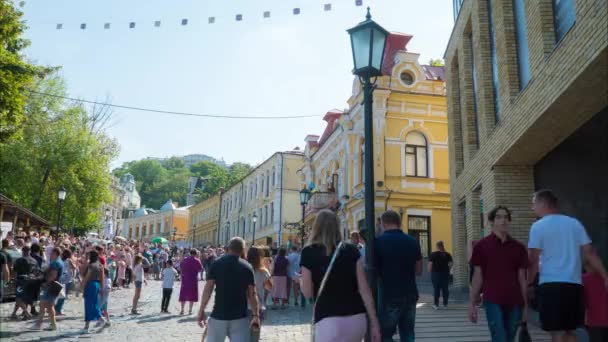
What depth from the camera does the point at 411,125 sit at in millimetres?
26328

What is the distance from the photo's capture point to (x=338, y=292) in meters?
4.21

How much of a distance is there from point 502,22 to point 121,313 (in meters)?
11.9

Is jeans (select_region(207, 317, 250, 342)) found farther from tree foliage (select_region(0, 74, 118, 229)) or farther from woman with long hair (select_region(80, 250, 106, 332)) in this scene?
tree foliage (select_region(0, 74, 118, 229))

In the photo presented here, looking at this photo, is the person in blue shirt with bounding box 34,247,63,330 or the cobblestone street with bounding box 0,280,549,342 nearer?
the cobblestone street with bounding box 0,280,549,342

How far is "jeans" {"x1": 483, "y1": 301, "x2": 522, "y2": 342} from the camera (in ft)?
18.0

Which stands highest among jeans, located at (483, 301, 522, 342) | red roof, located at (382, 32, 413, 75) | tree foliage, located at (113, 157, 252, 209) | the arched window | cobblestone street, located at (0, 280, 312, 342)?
tree foliage, located at (113, 157, 252, 209)

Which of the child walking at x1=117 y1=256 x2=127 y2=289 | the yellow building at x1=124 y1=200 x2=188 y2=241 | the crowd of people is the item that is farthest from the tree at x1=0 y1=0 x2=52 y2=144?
the yellow building at x1=124 y1=200 x2=188 y2=241

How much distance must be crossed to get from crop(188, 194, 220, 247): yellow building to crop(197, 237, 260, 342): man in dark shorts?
58.9 m

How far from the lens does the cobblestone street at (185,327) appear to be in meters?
9.30

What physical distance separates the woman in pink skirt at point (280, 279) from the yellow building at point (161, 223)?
235ft

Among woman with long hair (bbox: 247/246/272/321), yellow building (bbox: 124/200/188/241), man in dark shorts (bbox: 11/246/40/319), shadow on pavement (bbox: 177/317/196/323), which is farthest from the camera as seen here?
yellow building (bbox: 124/200/188/241)

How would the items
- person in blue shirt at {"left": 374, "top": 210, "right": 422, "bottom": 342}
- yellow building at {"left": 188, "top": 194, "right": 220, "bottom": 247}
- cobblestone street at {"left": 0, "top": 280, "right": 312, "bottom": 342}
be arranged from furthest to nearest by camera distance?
yellow building at {"left": 188, "top": 194, "right": 220, "bottom": 247} → cobblestone street at {"left": 0, "top": 280, "right": 312, "bottom": 342} → person in blue shirt at {"left": 374, "top": 210, "right": 422, "bottom": 342}

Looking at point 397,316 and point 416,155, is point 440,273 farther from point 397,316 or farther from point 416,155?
point 416,155

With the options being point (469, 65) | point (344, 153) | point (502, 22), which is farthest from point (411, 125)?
point (502, 22)
